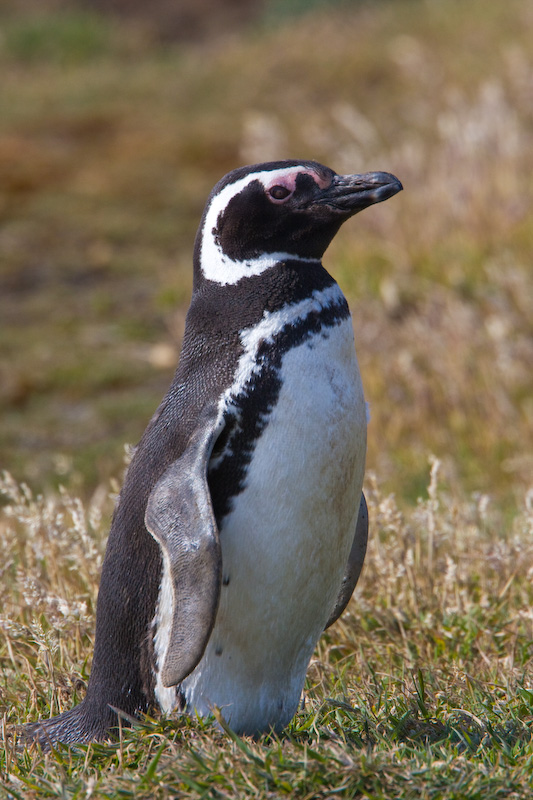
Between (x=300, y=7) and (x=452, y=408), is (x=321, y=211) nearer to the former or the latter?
(x=452, y=408)

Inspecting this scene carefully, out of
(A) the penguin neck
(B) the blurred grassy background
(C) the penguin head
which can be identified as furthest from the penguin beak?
(B) the blurred grassy background

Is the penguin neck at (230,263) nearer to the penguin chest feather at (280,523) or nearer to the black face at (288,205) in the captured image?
the black face at (288,205)

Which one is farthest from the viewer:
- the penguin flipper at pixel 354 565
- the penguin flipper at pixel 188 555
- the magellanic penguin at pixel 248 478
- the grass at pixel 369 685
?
the penguin flipper at pixel 354 565

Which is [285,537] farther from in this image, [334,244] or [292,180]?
[334,244]

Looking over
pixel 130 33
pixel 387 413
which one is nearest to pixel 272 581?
pixel 387 413

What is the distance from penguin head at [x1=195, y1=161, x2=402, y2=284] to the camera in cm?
271

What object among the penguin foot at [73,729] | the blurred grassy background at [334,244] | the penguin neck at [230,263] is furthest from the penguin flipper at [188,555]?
the blurred grassy background at [334,244]

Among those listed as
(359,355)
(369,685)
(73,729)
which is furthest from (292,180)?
(359,355)

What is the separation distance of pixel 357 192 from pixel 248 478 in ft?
2.70

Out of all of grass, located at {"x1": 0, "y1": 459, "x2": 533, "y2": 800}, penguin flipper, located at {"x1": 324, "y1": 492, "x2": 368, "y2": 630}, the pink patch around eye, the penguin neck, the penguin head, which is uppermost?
the pink patch around eye

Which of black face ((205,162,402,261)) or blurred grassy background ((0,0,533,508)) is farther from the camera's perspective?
blurred grassy background ((0,0,533,508))

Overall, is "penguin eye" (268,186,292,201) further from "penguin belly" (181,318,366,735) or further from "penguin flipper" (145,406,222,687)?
"penguin flipper" (145,406,222,687)

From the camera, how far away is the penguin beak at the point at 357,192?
107 inches

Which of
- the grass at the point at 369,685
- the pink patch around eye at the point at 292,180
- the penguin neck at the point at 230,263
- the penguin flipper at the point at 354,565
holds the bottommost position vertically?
the grass at the point at 369,685
